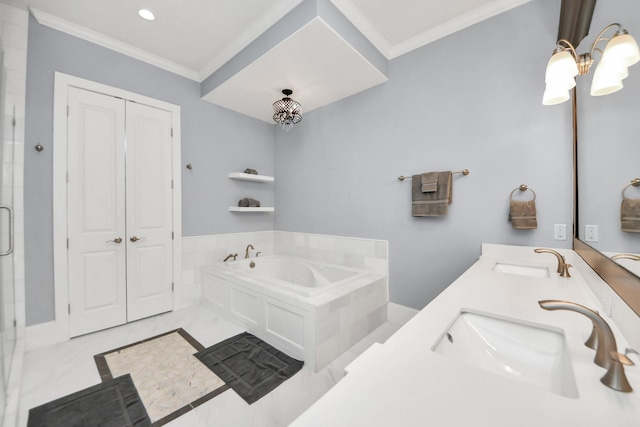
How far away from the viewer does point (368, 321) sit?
253cm

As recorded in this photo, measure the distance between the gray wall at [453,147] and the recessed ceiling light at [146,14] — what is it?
1.95 meters

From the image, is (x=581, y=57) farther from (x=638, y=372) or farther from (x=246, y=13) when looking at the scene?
(x=246, y=13)

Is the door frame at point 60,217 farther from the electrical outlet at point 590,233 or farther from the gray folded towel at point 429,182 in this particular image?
the electrical outlet at point 590,233

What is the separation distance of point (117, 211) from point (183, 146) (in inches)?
40.1

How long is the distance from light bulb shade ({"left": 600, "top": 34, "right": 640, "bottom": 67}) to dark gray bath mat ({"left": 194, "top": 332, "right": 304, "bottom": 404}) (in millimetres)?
2334

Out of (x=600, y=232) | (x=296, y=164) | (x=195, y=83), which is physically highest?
(x=195, y=83)

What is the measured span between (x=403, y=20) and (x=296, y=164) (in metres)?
2.09

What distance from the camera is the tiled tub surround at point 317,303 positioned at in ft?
Answer: 6.62

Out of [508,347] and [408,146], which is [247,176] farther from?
[508,347]

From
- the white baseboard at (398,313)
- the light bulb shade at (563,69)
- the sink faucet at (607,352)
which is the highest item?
the light bulb shade at (563,69)

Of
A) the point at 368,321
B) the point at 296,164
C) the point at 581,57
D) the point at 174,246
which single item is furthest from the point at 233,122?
the point at 581,57

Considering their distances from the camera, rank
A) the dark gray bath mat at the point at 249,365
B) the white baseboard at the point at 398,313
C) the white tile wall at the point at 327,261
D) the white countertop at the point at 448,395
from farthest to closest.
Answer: the white baseboard at the point at 398,313, the white tile wall at the point at 327,261, the dark gray bath mat at the point at 249,365, the white countertop at the point at 448,395

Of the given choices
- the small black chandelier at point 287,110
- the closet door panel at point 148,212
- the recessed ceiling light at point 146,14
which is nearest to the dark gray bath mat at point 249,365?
the closet door panel at point 148,212

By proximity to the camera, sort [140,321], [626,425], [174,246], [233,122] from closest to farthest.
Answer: [626,425]
[140,321]
[174,246]
[233,122]
